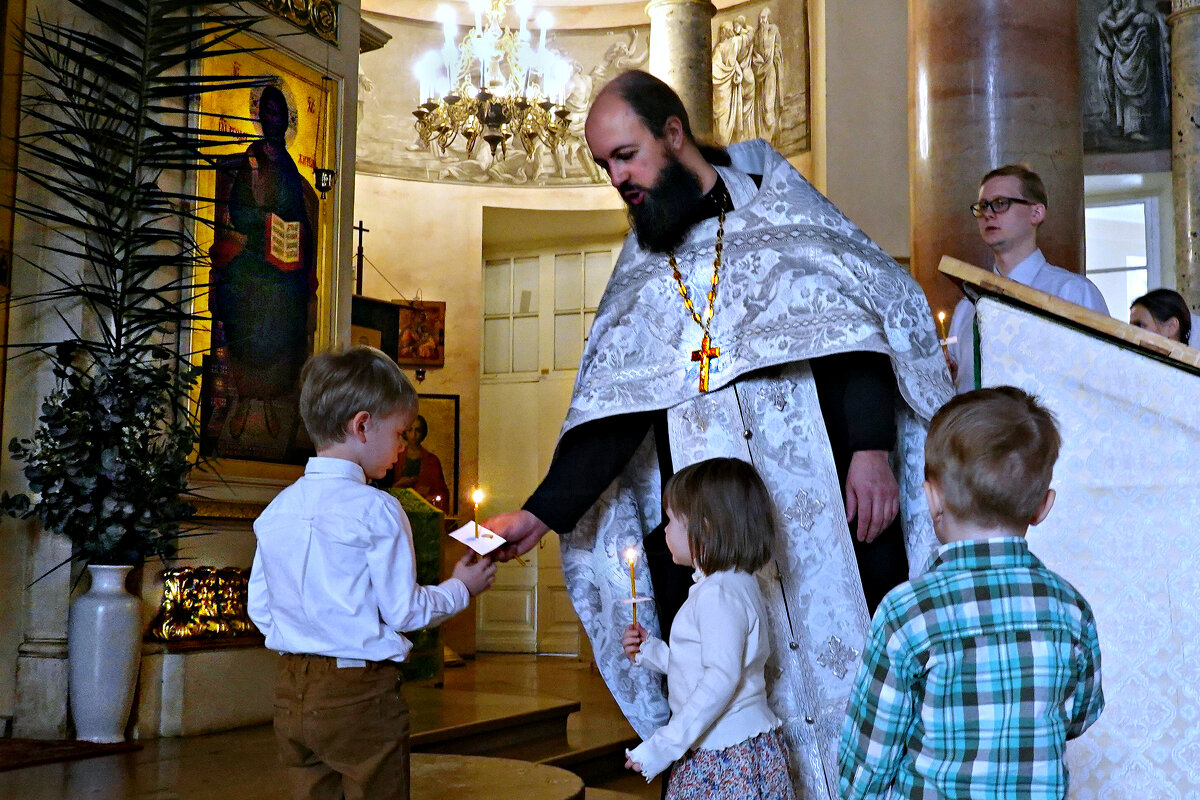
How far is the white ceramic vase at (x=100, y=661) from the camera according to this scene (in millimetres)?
5371

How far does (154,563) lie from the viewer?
5.96 m

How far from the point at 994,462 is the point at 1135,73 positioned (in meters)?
10.6

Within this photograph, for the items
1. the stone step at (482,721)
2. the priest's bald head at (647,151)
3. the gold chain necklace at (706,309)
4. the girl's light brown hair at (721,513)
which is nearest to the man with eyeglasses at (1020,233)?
the gold chain necklace at (706,309)

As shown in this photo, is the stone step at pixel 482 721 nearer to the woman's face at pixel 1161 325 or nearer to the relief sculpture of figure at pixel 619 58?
the woman's face at pixel 1161 325

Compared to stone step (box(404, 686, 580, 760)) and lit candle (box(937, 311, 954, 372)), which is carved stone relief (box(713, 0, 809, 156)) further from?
stone step (box(404, 686, 580, 760))

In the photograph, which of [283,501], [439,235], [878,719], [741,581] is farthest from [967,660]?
[439,235]

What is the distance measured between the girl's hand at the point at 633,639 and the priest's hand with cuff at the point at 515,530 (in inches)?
11.8

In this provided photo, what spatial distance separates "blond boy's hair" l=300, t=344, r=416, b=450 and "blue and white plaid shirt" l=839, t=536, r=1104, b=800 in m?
1.24

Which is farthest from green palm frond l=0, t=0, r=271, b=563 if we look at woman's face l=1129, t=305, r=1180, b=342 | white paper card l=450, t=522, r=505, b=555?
woman's face l=1129, t=305, r=1180, b=342

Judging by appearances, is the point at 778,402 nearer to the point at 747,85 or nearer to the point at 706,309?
the point at 706,309

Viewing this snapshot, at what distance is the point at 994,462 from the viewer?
188 centimetres

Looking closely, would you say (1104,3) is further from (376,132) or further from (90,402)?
(90,402)

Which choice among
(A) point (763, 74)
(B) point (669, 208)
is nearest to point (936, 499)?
(B) point (669, 208)

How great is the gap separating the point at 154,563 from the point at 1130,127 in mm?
9043
